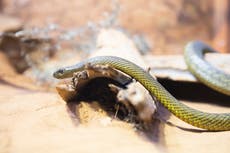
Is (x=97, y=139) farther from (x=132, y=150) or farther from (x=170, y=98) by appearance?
(x=170, y=98)

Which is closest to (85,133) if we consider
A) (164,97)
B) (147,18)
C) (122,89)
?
(122,89)

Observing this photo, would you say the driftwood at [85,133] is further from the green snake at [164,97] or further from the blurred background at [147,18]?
the blurred background at [147,18]

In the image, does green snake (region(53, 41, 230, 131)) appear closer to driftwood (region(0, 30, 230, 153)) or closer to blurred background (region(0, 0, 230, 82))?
driftwood (region(0, 30, 230, 153))

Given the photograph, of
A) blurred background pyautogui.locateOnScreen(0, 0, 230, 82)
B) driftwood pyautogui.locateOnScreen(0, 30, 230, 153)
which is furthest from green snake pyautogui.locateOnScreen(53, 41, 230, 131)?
blurred background pyautogui.locateOnScreen(0, 0, 230, 82)

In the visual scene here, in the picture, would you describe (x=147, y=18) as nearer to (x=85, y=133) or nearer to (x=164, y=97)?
(x=164, y=97)

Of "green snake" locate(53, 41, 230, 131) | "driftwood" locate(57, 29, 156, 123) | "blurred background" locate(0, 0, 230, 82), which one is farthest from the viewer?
"blurred background" locate(0, 0, 230, 82)

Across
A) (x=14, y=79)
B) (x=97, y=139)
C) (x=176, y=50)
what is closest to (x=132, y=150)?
(x=97, y=139)

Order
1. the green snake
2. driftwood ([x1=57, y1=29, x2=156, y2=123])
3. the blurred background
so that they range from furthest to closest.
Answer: the blurred background → the green snake → driftwood ([x1=57, y1=29, x2=156, y2=123])

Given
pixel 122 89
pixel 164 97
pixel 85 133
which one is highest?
pixel 122 89

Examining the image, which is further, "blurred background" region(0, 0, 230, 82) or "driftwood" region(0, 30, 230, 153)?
"blurred background" region(0, 0, 230, 82)

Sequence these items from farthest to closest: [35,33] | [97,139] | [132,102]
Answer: [35,33]
[97,139]
[132,102]

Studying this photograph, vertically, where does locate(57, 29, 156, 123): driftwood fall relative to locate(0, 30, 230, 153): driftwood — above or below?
above
